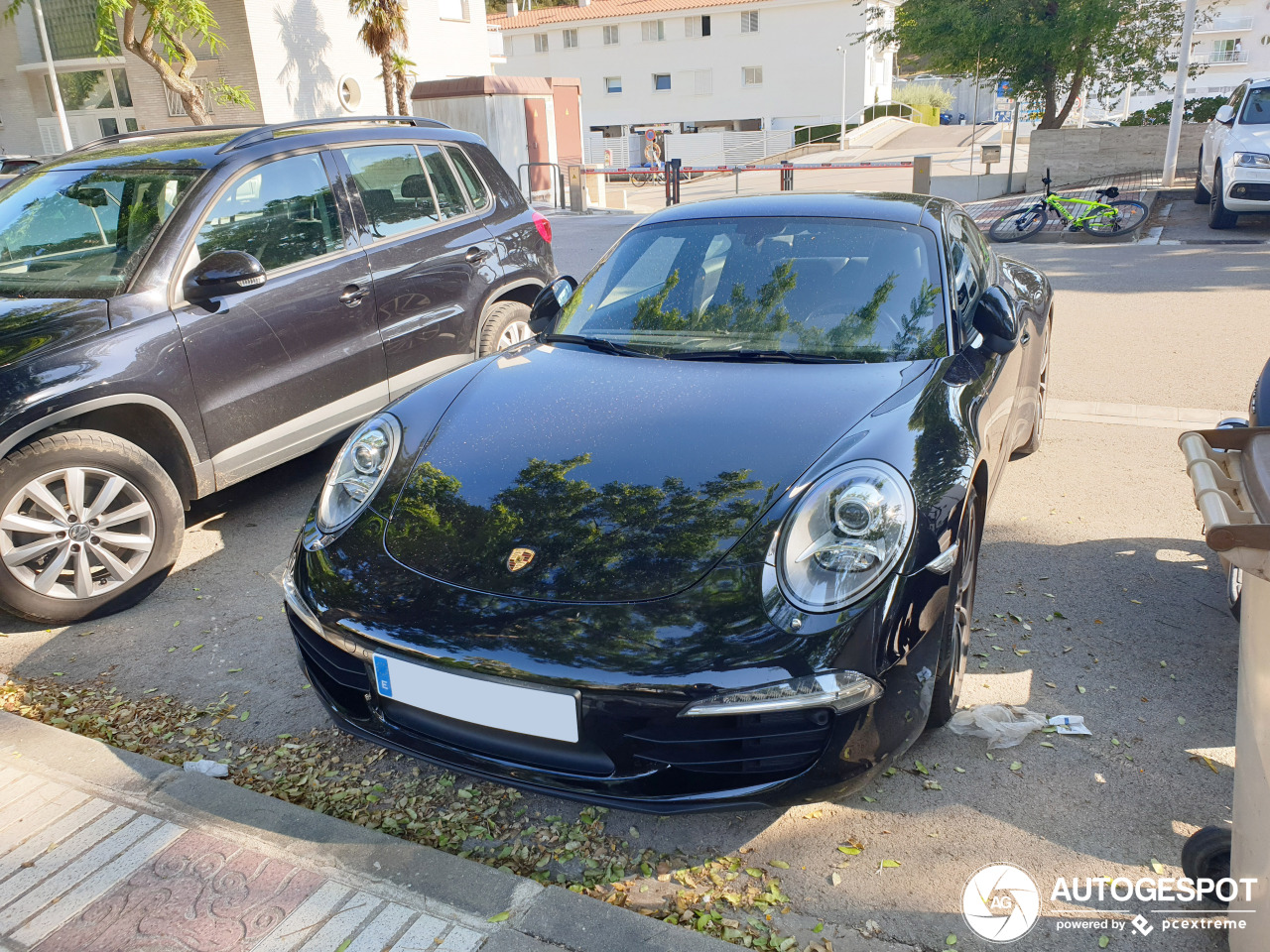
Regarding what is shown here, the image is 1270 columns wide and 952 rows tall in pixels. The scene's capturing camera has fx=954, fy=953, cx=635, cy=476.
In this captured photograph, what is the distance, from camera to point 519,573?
2367mm

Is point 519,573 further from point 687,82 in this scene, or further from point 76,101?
point 687,82

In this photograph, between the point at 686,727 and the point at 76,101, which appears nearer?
the point at 686,727

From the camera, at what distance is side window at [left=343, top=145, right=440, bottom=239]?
493 centimetres

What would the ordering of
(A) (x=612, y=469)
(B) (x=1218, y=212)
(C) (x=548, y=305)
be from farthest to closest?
1. (B) (x=1218, y=212)
2. (C) (x=548, y=305)
3. (A) (x=612, y=469)

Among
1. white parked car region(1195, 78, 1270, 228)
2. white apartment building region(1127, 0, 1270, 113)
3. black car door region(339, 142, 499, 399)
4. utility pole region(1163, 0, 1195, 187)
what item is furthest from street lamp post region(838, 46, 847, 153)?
black car door region(339, 142, 499, 399)

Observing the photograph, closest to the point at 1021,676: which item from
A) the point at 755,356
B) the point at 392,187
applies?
the point at 755,356

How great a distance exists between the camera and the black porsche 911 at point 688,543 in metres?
2.15

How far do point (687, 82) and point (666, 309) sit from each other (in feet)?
157

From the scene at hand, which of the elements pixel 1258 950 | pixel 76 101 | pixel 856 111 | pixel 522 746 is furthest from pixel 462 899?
pixel 856 111

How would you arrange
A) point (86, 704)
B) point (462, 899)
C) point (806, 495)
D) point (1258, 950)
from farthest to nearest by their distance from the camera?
1. point (86, 704)
2. point (806, 495)
3. point (462, 899)
4. point (1258, 950)

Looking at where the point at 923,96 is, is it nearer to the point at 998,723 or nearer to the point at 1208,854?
the point at 998,723

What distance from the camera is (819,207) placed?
371 centimetres

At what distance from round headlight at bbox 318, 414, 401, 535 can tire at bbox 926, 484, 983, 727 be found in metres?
1.65

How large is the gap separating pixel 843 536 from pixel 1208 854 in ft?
3.55
